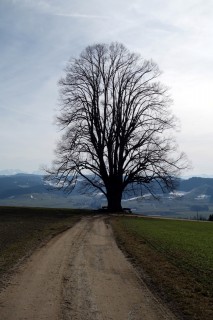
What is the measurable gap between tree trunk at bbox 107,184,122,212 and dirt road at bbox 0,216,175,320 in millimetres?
32543

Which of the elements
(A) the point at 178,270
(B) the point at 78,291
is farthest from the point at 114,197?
(B) the point at 78,291

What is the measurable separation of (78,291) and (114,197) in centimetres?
3929

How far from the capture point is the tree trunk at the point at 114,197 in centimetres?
4887

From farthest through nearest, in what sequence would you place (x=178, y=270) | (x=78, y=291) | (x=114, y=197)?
(x=114, y=197) < (x=178, y=270) < (x=78, y=291)

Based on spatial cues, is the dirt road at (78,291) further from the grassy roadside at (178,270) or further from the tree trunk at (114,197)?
the tree trunk at (114,197)

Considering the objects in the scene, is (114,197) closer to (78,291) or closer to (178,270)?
(178,270)

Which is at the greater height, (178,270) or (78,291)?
(178,270)

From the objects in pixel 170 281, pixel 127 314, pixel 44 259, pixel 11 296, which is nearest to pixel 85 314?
pixel 127 314

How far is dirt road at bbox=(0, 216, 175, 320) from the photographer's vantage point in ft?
27.7

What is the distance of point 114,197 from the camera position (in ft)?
162

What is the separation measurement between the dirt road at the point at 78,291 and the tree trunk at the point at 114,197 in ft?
107

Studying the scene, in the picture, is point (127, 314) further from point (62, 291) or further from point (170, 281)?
point (170, 281)

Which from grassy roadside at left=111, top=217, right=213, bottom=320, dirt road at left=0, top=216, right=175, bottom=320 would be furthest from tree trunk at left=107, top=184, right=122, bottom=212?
dirt road at left=0, top=216, right=175, bottom=320

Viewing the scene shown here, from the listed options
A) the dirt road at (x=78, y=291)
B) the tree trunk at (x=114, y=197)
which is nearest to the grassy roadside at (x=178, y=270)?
the dirt road at (x=78, y=291)
